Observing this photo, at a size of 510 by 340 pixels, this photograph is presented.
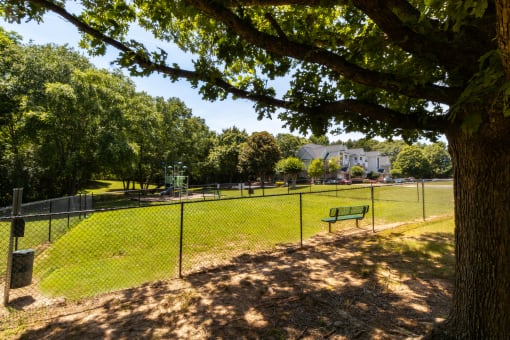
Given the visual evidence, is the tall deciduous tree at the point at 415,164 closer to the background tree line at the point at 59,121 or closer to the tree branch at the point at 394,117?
the background tree line at the point at 59,121

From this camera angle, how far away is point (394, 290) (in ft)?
14.6

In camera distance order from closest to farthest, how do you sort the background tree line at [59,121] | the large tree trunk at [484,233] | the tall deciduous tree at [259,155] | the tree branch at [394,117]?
the large tree trunk at [484,233] → the tree branch at [394,117] → the background tree line at [59,121] → the tall deciduous tree at [259,155]

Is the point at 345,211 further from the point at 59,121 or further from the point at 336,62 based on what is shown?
the point at 59,121

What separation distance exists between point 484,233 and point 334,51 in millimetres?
3650

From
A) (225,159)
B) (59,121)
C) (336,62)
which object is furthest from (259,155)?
(336,62)

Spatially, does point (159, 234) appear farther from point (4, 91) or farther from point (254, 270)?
point (4, 91)

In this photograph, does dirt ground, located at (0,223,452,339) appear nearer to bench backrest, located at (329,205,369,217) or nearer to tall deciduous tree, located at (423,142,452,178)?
bench backrest, located at (329,205,369,217)

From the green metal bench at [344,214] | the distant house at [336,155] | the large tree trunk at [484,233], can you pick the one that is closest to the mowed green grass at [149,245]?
the green metal bench at [344,214]

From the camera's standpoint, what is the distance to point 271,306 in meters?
3.98

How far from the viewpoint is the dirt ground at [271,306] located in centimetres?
335

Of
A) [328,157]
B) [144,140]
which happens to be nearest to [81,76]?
[144,140]

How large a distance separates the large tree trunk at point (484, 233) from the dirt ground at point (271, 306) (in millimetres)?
751

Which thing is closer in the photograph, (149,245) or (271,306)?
(271,306)

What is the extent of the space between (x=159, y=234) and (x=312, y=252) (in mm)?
5514
